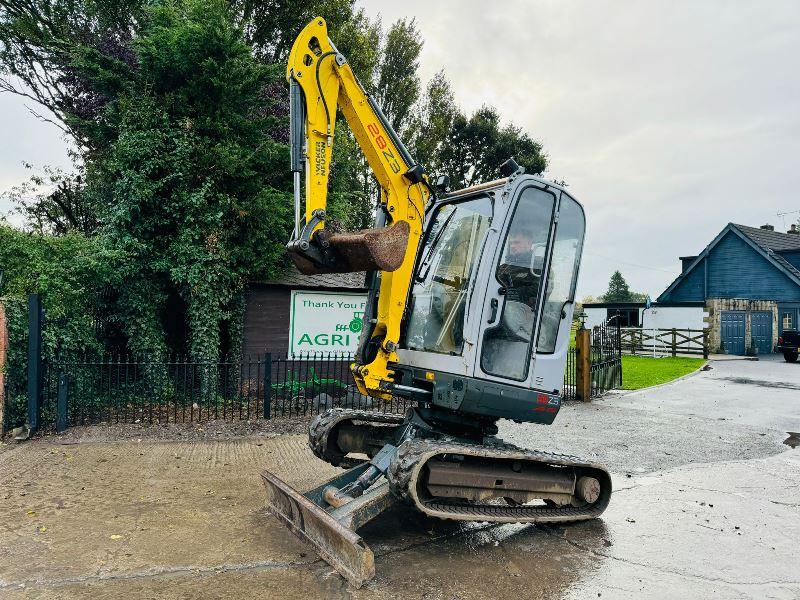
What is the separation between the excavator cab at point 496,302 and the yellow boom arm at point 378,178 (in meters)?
0.23

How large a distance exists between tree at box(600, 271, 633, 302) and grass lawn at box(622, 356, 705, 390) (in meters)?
47.3

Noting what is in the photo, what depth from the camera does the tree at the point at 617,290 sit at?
69438mm

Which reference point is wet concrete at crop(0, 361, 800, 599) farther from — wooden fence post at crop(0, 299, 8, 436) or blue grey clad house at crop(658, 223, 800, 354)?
blue grey clad house at crop(658, 223, 800, 354)

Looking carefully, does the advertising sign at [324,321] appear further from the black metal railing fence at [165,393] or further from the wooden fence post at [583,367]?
the wooden fence post at [583,367]

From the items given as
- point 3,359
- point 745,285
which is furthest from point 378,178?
point 745,285

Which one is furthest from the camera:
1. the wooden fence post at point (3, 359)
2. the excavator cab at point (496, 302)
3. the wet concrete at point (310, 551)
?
the wooden fence post at point (3, 359)

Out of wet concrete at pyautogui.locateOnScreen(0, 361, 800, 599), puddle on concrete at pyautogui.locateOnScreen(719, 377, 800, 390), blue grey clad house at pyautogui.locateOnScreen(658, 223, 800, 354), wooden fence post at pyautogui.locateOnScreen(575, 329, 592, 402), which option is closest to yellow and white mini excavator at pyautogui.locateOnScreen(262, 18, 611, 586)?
wet concrete at pyautogui.locateOnScreen(0, 361, 800, 599)

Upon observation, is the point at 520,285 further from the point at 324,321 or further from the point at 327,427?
the point at 324,321

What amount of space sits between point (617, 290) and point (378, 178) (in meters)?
72.2

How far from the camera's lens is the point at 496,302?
15.3 ft

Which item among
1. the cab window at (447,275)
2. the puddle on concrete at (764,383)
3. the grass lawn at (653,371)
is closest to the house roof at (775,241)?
the grass lawn at (653,371)

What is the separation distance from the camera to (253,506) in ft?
17.6

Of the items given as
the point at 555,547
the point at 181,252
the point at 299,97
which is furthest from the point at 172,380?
the point at 555,547

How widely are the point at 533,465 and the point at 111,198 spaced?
989 centimetres
